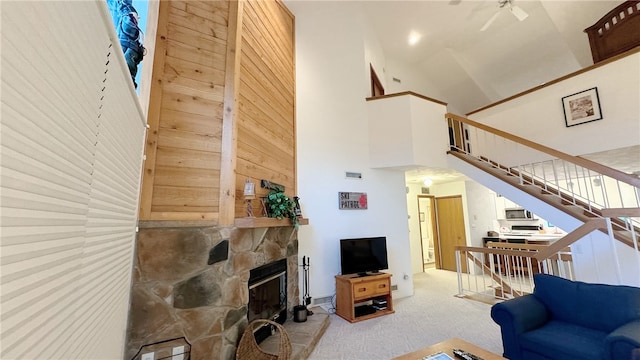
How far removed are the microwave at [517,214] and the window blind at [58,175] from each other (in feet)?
25.4

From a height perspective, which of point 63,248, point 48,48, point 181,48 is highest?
point 181,48

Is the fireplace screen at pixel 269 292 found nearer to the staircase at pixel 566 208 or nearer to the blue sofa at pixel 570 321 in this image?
the blue sofa at pixel 570 321

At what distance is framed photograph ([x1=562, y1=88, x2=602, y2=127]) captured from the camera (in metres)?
3.82

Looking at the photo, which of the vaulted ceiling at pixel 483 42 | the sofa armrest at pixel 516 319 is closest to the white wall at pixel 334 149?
the vaulted ceiling at pixel 483 42

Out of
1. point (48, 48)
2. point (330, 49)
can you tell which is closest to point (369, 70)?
point (330, 49)

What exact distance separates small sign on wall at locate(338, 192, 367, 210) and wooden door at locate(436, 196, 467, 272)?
375 cm

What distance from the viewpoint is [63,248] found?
A: 0.90m

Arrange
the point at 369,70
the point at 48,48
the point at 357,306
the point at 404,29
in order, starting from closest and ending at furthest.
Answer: the point at 48,48
the point at 357,306
the point at 369,70
the point at 404,29

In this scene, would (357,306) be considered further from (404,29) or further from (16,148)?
(404,29)

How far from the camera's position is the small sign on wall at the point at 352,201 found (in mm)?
4352

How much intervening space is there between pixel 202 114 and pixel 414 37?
18.1ft

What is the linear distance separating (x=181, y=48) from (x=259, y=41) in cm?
105

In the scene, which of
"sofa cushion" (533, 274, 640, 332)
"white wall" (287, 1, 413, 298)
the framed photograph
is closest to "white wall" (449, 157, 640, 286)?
"sofa cushion" (533, 274, 640, 332)

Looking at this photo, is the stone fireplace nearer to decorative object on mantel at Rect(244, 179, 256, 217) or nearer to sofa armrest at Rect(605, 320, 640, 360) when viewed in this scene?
decorative object on mantel at Rect(244, 179, 256, 217)
